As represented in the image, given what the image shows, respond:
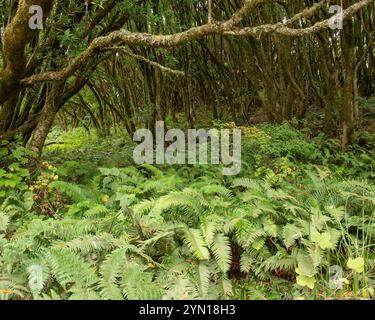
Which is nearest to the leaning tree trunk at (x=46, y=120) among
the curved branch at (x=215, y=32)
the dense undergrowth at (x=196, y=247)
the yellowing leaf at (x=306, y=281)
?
the curved branch at (x=215, y=32)

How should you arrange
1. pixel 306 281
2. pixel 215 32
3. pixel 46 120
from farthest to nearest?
pixel 46 120 → pixel 215 32 → pixel 306 281

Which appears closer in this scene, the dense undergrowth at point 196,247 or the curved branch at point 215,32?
the dense undergrowth at point 196,247

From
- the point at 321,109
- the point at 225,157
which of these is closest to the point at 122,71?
the point at 321,109

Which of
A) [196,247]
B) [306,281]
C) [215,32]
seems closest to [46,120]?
[215,32]

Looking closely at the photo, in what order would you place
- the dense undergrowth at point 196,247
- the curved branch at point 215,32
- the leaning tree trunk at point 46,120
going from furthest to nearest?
the leaning tree trunk at point 46,120 < the curved branch at point 215,32 < the dense undergrowth at point 196,247

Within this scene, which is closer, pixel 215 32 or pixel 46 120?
pixel 215 32

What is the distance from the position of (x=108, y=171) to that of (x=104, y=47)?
5.84 feet

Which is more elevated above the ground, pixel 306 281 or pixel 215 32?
pixel 215 32

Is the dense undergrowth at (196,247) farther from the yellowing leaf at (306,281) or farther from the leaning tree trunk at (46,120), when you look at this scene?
the leaning tree trunk at (46,120)

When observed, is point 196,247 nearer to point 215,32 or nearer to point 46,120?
point 215,32

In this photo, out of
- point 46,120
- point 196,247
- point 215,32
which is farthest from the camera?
point 46,120

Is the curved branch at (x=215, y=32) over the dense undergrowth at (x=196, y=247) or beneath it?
over

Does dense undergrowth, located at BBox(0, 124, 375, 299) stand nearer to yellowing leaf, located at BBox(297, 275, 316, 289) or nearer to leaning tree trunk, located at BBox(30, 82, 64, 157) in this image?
yellowing leaf, located at BBox(297, 275, 316, 289)

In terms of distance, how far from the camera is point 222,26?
4.21m
